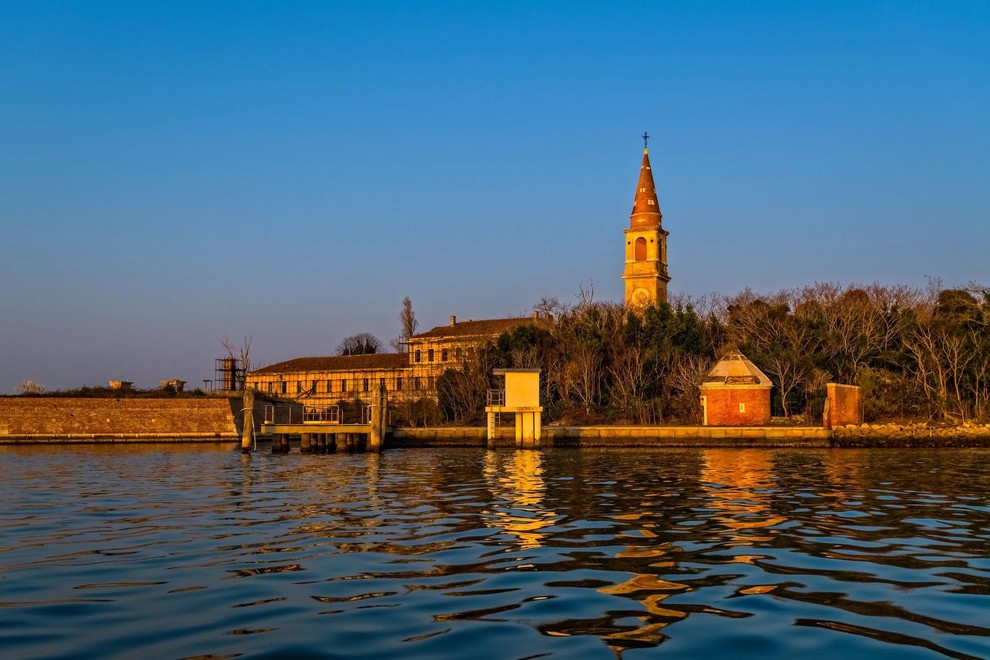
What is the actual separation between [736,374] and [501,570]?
4136cm

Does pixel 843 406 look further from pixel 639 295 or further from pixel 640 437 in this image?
pixel 639 295

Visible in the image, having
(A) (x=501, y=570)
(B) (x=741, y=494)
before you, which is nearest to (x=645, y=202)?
(B) (x=741, y=494)

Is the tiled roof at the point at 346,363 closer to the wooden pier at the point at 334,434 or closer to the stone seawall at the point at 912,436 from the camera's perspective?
the wooden pier at the point at 334,434

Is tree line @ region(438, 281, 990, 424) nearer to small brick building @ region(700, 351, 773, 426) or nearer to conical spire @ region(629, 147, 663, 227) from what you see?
small brick building @ region(700, 351, 773, 426)

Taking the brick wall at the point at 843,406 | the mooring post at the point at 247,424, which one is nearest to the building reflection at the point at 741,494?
the brick wall at the point at 843,406

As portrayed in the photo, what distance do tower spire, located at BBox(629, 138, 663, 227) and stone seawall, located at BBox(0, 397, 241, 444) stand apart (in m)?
43.5

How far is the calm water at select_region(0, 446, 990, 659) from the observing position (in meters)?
7.30

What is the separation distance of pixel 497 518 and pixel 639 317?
1913 inches

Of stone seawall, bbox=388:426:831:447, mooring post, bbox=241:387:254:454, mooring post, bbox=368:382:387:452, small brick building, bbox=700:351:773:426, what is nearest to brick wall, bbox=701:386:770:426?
small brick building, bbox=700:351:773:426

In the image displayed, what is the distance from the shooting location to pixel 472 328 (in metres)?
83.9

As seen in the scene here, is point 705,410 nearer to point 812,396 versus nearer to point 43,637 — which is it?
point 812,396

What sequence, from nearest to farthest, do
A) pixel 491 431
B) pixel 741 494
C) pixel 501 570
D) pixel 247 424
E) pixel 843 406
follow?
pixel 501 570 → pixel 741 494 → pixel 247 424 → pixel 491 431 → pixel 843 406

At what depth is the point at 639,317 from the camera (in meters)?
62.8

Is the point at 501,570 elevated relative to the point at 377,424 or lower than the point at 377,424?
lower
